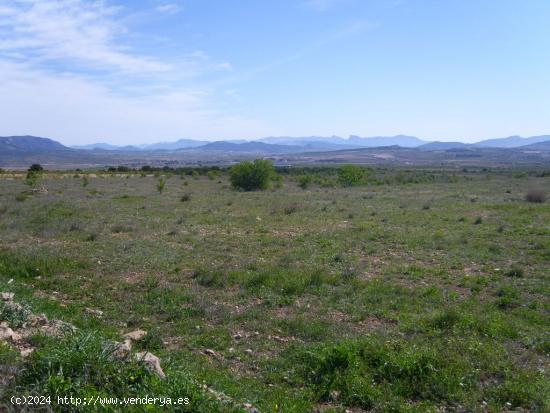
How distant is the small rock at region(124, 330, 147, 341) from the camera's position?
744 cm

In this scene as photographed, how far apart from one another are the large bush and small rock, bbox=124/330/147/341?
1478 inches

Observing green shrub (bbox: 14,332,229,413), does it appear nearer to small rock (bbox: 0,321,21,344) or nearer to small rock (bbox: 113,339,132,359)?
small rock (bbox: 113,339,132,359)

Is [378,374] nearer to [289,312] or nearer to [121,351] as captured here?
[289,312]

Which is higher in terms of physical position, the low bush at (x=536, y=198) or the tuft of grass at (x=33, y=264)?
the tuft of grass at (x=33, y=264)

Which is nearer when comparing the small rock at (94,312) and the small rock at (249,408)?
the small rock at (249,408)

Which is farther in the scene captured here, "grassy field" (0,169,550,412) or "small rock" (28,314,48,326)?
"small rock" (28,314,48,326)

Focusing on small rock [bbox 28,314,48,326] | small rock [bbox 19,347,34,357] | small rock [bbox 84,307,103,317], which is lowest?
small rock [bbox 84,307,103,317]

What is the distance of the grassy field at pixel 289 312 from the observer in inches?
219

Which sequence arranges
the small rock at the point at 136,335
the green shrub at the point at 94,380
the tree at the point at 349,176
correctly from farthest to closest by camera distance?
the tree at the point at 349,176
the small rock at the point at 136,335
the green shrub at the point at 94,380

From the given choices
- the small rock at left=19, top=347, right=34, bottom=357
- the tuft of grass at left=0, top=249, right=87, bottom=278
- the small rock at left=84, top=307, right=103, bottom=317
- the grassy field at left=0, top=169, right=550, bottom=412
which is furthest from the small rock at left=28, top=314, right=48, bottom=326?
the tuft of grass at left=0, top=249, right=87, bottom=278

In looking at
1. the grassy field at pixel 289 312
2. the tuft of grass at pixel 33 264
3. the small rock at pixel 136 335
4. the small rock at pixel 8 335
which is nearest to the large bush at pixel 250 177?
the grassy field at pixel 289 312

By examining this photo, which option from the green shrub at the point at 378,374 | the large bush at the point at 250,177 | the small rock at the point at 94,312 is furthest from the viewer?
the large bush at the point at 250,177

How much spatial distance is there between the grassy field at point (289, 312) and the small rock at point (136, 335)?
20 centimetres

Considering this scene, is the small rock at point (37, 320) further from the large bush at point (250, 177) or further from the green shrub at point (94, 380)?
the large bush at point (250, 177)
